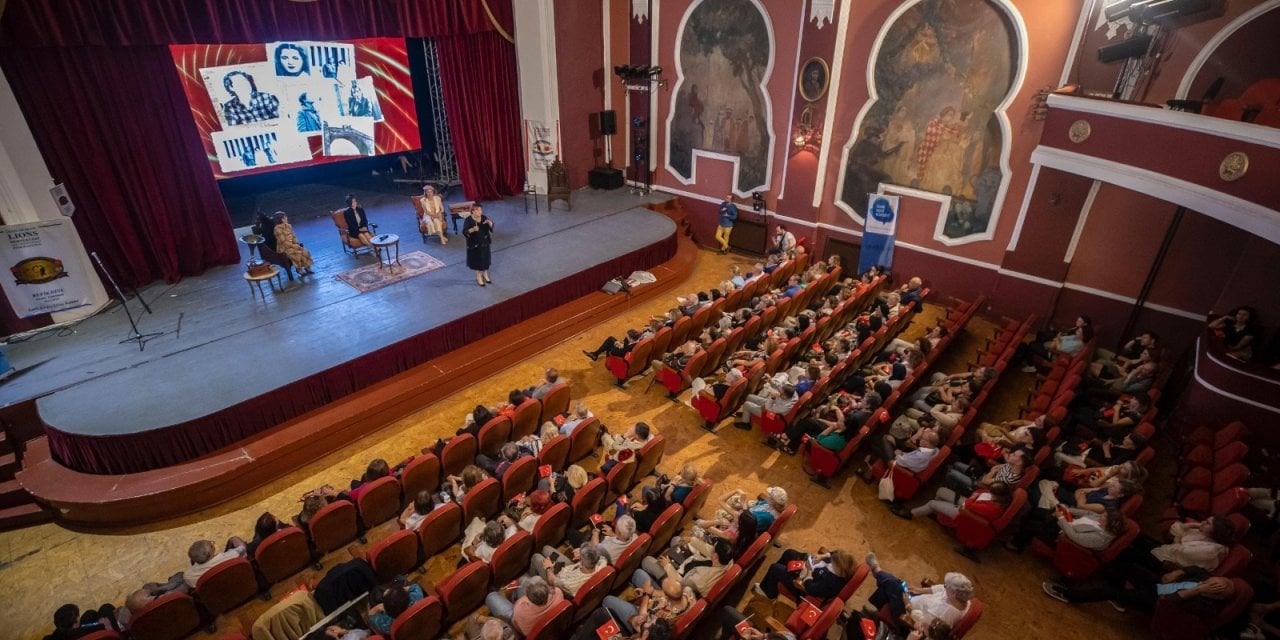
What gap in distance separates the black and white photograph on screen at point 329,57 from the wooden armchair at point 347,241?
2737 mm

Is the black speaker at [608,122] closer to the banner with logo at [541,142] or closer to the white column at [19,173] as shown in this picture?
the banner with logo at [541,142]

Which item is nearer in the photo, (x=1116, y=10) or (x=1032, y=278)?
(x=1116, y=10)

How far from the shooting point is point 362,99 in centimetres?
1120

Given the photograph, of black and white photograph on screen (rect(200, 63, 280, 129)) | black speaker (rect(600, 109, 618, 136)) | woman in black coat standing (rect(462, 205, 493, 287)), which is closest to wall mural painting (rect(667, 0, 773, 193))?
black speaker (rect(600, 109, 618, 136))

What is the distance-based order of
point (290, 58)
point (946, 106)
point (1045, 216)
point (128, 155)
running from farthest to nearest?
point (290, 58), point (946, 106), point (1045, 216), point (128, 155)

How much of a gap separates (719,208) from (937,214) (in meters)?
4.19

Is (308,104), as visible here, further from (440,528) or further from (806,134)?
(806,134)

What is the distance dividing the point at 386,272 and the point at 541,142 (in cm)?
468

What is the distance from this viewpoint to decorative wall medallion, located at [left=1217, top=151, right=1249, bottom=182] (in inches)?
213

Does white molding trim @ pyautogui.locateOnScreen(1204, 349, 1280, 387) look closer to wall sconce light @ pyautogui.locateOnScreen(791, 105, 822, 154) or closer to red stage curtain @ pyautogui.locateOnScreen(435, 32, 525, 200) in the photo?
wall sconce light @ pyautogui.locateOnScreen(791, 105, 822, 154)

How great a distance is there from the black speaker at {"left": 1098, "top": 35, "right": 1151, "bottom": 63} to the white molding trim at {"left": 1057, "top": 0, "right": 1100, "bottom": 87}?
60 centimetres

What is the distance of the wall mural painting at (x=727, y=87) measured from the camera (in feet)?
35.9

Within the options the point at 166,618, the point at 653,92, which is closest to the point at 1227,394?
the point at 166,618

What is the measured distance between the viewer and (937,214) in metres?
9.93
